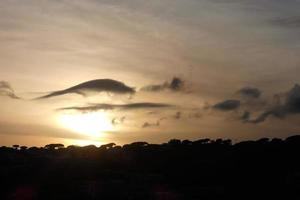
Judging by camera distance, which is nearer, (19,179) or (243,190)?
(243,190)

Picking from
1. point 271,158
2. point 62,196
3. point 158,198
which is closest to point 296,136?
point 271,158

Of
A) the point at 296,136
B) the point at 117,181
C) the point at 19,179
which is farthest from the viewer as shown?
the point at 296,136

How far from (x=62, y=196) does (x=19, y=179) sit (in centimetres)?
864

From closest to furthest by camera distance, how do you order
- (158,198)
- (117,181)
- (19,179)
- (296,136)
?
(158,198)
(117,181)
(19,179)
(296,136)

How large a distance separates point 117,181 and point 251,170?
14.2 metres

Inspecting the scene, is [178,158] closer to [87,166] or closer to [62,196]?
[87,166]

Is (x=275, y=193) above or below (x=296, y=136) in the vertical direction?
below

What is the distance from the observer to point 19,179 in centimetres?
6259

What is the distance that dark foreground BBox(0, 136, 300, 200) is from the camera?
5644 centimetres

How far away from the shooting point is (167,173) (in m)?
63.6

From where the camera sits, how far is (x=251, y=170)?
60.6 metres

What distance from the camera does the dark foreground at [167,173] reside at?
185ft

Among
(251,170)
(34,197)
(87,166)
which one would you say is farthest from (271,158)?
(34,197)

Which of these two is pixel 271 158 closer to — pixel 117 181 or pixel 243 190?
pixel 243 190
